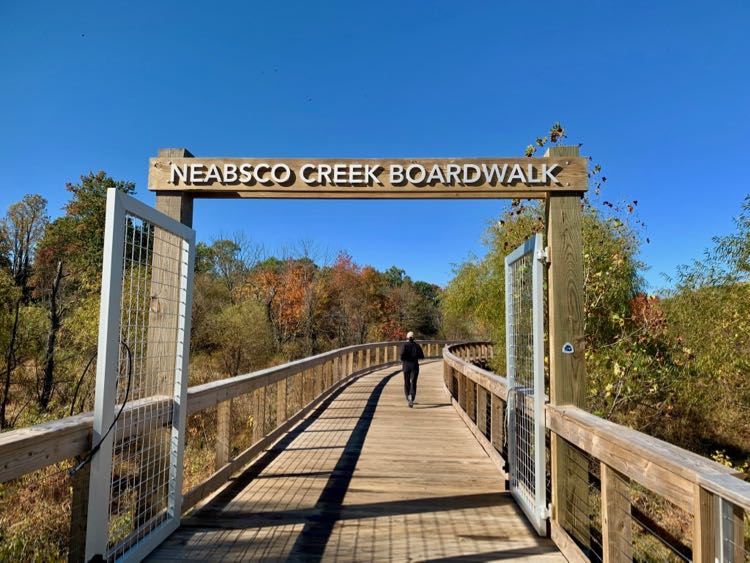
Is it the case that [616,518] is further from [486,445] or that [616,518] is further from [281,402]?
[281,402]

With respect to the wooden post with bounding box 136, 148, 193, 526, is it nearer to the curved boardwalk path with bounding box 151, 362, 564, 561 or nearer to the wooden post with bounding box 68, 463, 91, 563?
the curved boardwalk path with bounding box 151, 362, 564, 561

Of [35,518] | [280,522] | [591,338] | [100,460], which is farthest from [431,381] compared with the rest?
[100,460]

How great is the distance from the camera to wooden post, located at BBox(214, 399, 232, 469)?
4473 mm

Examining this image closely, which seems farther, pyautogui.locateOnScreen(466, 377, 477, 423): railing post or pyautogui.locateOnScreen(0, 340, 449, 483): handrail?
pyautogui.locateOnScreen(466, 377, 477, 423): railing post

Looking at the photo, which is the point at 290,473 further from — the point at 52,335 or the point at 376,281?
the point at 376,281

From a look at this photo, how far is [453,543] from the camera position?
3.42 meters

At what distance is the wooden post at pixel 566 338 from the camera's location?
3.57 m

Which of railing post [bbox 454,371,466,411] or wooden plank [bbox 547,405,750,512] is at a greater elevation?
wooden plank [bbox 547,405,750,512]

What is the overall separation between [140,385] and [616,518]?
2816mm

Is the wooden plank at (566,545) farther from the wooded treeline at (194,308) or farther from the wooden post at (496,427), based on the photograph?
the wooded treeline at (194,308)

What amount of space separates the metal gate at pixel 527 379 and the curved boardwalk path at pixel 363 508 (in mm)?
201

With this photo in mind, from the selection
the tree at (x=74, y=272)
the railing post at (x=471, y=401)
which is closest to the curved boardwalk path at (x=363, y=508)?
the railing post at (x=471, y=401)

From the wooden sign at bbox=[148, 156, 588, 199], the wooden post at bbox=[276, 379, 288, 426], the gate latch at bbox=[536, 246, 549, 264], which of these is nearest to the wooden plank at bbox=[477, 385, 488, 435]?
the wooden post at bbox=[276, 379, 288, 426]

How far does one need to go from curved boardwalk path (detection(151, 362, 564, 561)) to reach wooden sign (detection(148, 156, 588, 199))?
246 centimetres
